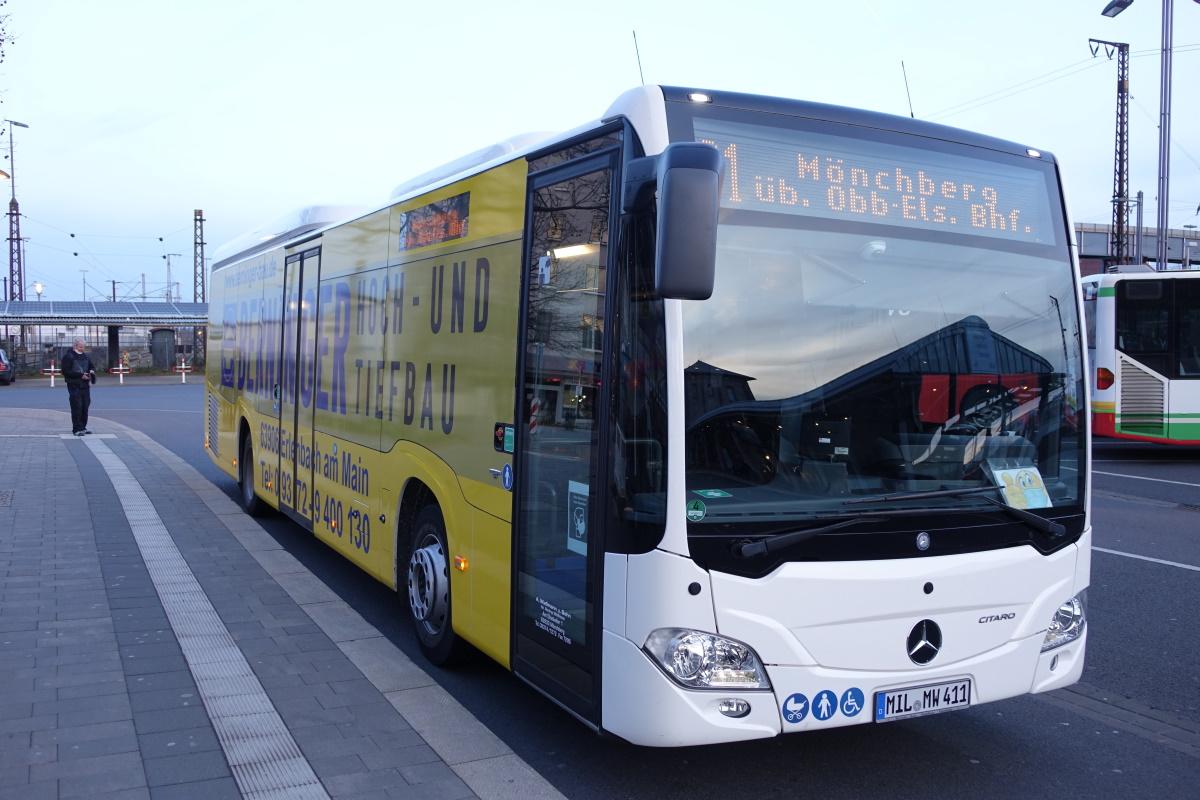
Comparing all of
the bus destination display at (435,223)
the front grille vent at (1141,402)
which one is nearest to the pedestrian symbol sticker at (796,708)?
the bus destination display at (435,223)

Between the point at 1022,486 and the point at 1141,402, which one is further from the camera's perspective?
the point at 1141,402

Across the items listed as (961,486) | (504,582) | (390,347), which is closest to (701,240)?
(961,486)

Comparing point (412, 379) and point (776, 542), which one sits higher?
point (412, 379)

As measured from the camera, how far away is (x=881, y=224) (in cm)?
407

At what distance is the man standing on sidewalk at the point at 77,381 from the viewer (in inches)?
760

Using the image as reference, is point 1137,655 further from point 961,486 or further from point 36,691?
point 36,691

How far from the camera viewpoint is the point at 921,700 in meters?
3.91

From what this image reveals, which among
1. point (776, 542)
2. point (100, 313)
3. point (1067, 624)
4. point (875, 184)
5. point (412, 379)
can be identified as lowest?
point (1067, 624)

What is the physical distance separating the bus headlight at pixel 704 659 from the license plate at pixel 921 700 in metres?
0.53

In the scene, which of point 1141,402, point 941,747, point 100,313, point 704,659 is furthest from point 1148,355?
point 100,313

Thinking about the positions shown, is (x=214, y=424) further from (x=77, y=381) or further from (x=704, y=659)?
(x=704, y=659)

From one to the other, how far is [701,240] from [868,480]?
4.06 ft

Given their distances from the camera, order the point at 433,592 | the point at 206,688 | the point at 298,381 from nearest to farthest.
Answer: the point at 206,688 → the point at 433,592 → the point at 298,381

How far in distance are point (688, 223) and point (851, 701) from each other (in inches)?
74.9
